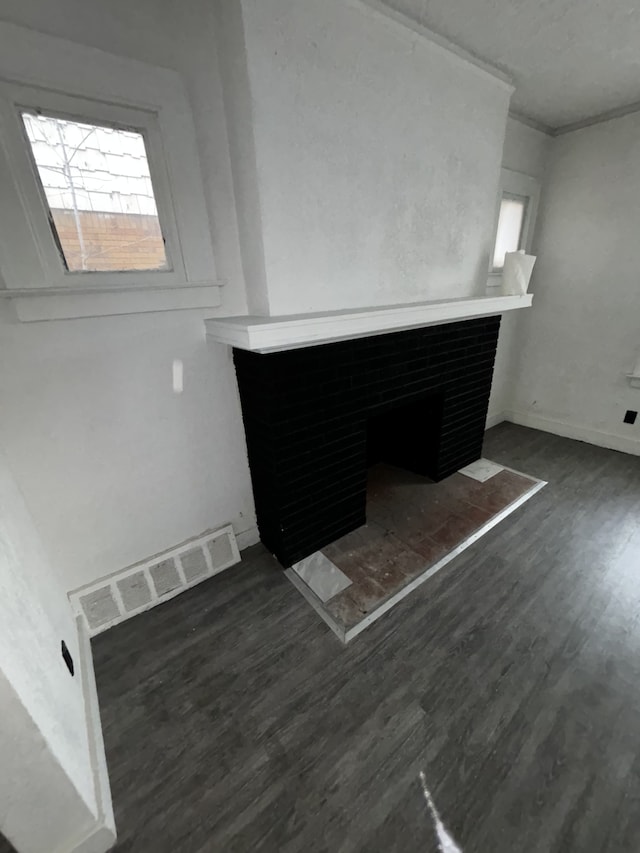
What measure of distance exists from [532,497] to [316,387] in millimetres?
1844

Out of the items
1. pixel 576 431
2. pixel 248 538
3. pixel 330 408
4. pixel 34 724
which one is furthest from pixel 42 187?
pixel 576 431

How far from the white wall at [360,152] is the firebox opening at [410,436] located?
0.81m

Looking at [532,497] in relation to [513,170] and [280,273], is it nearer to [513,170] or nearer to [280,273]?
[280,273]

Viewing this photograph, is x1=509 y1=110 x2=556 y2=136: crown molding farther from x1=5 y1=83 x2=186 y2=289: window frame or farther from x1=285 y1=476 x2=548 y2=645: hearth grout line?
x1=285 y1=476 x2=548 y2=645: hearth grout line

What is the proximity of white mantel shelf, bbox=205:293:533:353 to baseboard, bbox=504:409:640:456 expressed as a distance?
2.17 metres

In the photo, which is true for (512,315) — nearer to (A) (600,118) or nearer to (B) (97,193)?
(A) (600,118)

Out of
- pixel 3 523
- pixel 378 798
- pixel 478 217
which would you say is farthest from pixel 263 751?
Result: pixel 478 217

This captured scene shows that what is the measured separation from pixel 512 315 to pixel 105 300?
338cm

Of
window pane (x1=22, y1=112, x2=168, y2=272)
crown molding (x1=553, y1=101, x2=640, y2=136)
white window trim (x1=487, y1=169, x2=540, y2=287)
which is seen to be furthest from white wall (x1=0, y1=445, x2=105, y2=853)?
crown molding (x1=553, y1=101, x2=640, y2=136)

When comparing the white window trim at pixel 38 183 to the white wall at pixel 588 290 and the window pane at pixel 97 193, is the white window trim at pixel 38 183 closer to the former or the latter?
the window pane at pixel 97 193

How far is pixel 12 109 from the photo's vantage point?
3.51 feet

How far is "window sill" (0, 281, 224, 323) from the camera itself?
1.20 m

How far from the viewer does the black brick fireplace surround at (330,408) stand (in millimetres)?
1598

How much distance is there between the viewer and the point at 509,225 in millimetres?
2916
